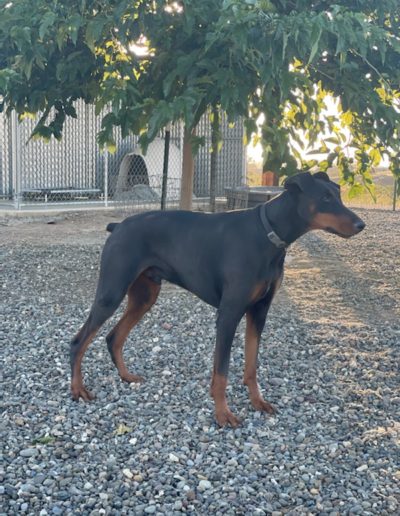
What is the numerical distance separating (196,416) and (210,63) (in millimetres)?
2926

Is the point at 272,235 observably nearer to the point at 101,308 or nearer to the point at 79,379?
the point at 101,308

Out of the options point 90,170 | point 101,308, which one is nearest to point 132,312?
point 101,308

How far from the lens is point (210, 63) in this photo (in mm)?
6000

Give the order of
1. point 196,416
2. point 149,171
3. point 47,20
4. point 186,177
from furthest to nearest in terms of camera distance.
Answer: point 149,171 < point 186,177 < point 47,20 < point 196,416

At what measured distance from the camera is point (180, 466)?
12.7 ft

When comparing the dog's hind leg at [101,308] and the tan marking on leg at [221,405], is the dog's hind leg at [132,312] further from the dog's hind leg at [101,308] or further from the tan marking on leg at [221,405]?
the tan marking on leg at [221,405]

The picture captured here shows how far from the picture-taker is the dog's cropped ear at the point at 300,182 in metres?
4.27

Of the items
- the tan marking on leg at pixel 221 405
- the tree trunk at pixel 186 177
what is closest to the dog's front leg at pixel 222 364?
the tan marking on leg at pixel 221 405

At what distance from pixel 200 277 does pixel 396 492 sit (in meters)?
1.68

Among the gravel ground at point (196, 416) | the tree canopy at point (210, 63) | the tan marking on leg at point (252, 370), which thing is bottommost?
the gravel ground at point (196, 416)

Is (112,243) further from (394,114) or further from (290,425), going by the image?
(394,114)

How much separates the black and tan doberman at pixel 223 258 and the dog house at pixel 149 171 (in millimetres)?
10656

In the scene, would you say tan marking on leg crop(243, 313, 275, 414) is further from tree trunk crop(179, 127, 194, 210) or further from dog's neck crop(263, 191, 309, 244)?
tree trunk crop(179, 127, 194, 210)

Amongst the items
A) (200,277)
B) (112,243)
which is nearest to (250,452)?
(200,277)
